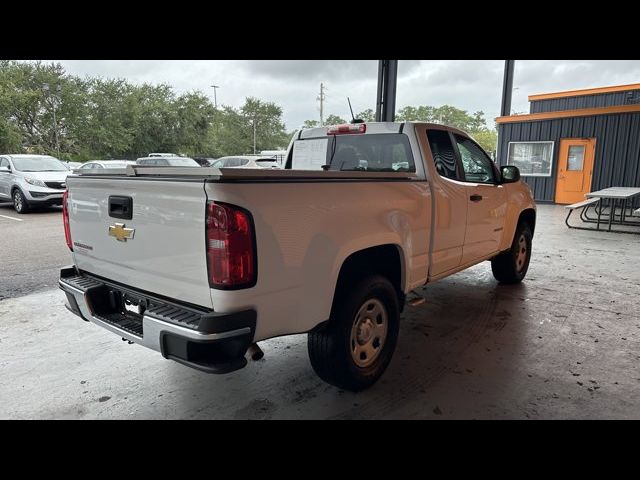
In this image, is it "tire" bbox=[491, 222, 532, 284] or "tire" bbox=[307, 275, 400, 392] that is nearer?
"tire" bbox=[307, 275, 400, 392]

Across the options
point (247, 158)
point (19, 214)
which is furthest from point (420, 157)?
point (247, 158)

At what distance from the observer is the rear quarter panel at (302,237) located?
82.0 inches

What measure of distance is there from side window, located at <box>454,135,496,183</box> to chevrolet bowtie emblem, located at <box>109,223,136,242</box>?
297 cm

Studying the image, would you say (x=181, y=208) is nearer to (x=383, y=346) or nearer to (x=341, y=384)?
(x=341, y=384)

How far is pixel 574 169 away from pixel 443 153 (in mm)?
13529

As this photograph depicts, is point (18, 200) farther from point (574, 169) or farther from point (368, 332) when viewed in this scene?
point (574, 169)

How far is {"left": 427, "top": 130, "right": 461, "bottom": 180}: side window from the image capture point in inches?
146

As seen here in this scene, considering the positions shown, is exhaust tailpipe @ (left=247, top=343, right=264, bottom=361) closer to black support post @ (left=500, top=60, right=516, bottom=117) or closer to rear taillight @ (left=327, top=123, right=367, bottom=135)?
rear taillight @ (left=327, top=123, right=367, bottom=135)

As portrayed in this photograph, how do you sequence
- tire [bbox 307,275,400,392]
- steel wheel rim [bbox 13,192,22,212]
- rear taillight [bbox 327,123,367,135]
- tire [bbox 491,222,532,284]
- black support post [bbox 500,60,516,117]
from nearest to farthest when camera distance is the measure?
1. tire [bbox 307,275,400,392]
2. rear taillight [bbox 327,123,367,135]
3. tire [bbox 491,222,532,284]
4. steel wheel rim [bbox 13,192,22,212]
5. black support post [bbox 500,60,516,117]

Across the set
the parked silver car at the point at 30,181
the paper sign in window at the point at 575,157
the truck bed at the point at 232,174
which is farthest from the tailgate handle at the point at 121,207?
the paper sign in window at the point at 575,157

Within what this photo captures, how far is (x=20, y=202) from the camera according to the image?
11844mm

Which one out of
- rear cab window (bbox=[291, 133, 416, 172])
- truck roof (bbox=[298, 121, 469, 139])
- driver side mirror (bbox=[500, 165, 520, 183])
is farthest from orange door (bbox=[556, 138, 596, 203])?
rear cab window (bbox=[291, 133, 416, 172])

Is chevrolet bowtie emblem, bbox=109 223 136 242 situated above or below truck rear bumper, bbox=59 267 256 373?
above
